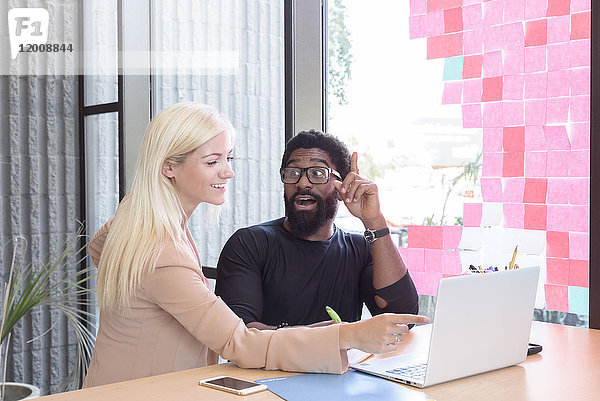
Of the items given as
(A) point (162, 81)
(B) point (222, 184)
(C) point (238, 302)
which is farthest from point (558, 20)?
(A) point (162, 81)

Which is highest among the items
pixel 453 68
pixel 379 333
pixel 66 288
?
pixel 453 68

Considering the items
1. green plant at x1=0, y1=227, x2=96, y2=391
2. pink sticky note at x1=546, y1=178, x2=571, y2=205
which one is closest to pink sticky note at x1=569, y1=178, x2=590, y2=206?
pink sticky note at x1=546, y1=178, x2=571, y2=205

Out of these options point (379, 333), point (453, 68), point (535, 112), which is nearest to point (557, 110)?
point (535, 112)

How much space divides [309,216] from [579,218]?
850 millimetres

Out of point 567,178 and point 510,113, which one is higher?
point 510,113

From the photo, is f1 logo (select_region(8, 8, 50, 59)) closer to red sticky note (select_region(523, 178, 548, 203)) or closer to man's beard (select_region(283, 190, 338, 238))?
man's beard (select_region(283, 190, 338, 238))

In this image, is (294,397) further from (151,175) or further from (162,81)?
(162,81)

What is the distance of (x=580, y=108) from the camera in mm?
2113

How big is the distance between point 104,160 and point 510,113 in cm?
228

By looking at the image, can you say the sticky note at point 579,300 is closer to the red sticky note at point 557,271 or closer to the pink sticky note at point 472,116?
the red sticky note at point 557,271

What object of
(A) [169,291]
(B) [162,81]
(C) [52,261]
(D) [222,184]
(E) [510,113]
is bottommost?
(C) [52,261]

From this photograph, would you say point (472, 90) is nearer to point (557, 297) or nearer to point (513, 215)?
point (513, 215)

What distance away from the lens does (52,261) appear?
3.69m

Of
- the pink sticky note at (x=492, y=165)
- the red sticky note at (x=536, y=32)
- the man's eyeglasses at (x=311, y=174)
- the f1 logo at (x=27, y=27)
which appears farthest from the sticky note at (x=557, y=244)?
the f1 logo at (x=27, y=27)
